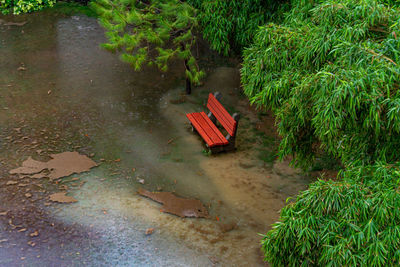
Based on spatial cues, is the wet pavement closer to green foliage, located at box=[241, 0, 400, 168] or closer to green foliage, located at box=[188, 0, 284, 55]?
green foliage, located at box=[241, 0, 400, 168]

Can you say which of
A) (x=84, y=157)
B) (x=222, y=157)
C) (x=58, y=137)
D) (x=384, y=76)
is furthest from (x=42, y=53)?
(x=384, y=76)

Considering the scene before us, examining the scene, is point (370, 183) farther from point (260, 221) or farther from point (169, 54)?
point (169, 54)

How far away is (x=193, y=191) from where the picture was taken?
788 centimetres

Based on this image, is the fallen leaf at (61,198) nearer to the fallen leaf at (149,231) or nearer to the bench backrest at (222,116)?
the fallen leaf at (149,231)

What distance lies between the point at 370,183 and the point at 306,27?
291 cm

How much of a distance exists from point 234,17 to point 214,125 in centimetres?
252

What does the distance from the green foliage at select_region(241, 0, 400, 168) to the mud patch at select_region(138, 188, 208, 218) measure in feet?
5.79

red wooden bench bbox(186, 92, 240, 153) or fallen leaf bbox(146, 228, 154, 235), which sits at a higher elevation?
red wooden bench bbox(186, 92, 240, 153)

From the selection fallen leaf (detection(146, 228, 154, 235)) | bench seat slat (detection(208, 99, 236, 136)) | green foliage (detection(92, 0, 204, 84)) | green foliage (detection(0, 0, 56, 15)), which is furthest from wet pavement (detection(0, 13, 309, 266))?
green foliage (detection(0, 0, 56, 15))

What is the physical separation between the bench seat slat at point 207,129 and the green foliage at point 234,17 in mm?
1758

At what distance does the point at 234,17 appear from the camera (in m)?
9.73

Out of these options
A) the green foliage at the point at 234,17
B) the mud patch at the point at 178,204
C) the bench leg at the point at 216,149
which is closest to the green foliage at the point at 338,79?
the mud patch at the point at 178,204

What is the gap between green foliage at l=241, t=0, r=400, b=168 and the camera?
4691 mm

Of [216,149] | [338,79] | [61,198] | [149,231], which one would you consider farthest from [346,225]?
[61,198]
